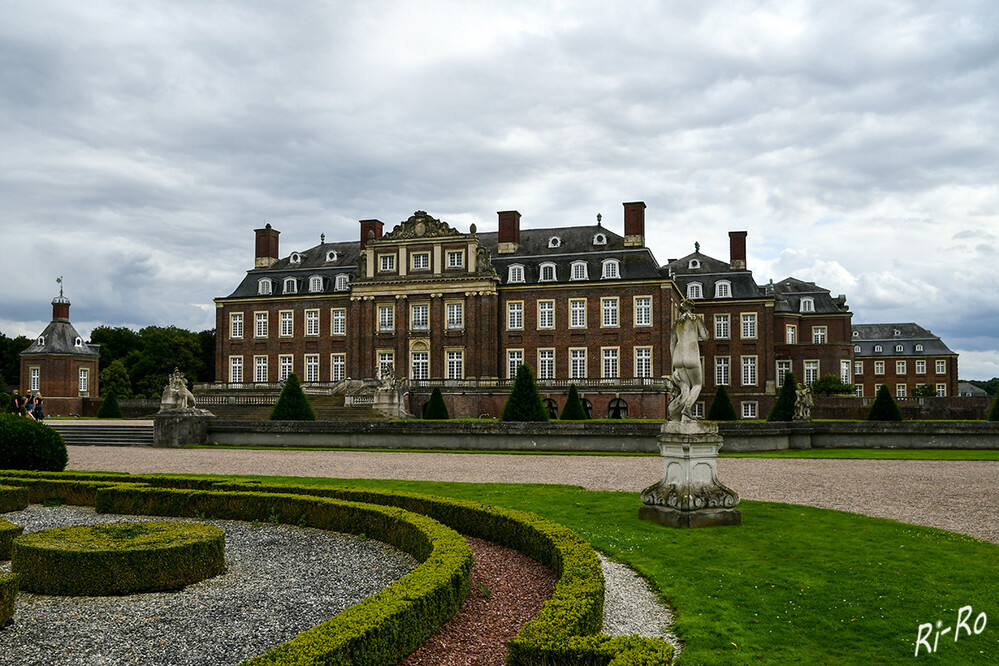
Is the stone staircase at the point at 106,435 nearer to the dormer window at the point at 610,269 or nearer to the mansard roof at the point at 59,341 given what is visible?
the mansard roof at the point at 59,341

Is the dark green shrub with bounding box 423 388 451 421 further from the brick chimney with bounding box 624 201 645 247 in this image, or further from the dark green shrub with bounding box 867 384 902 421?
the brick chimney with bounding box 624 201 645 247

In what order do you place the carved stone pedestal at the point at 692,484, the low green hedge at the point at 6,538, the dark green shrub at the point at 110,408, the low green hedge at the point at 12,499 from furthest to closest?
the dark green shrub at the point at 110,408 → the low green hedge at the point at 12,499 → the carved stone pedestal at the point at 692,484 → the low green hedge at the point at 6,538

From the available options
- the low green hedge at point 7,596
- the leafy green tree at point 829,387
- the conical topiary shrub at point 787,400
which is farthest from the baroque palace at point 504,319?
the low green hedge at point 7,596

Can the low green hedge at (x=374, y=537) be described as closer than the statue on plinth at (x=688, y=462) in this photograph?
Yes

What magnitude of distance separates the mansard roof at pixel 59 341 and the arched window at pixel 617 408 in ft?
116

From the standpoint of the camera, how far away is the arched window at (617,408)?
4444 centimetres

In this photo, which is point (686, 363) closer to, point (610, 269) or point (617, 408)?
point (617, 408)

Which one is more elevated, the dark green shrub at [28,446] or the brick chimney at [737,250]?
the brick chimney at [737,250]

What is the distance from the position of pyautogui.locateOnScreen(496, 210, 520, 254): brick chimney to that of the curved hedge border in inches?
1493

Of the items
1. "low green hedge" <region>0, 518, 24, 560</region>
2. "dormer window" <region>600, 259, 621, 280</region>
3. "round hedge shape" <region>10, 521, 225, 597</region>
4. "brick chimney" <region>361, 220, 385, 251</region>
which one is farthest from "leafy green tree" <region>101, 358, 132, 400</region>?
"round hedge shape" <region>10, 521, 225, 597</region>

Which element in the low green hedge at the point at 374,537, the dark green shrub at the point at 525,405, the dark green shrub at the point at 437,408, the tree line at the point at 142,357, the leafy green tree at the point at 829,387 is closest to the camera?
the low green hedge at the point at 374,537

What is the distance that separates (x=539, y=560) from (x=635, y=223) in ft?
135

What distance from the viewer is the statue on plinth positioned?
34.1 feet

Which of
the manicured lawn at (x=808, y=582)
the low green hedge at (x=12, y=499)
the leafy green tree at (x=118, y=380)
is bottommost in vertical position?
the manicured lawn at (x=808, y=582)
